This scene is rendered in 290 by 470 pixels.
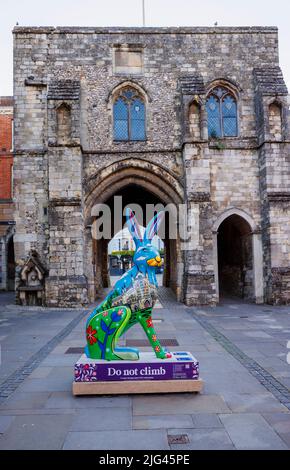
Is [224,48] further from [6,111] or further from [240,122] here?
[6,111]

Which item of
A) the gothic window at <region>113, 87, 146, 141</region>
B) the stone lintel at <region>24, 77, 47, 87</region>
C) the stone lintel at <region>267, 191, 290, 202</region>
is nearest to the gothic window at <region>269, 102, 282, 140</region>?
the stone lintel at <region>267, 191, 290, 202</region>

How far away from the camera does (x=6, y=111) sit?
24.8 metres

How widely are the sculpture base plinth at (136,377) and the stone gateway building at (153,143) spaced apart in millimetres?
9527

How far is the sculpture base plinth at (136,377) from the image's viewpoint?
16.5ft

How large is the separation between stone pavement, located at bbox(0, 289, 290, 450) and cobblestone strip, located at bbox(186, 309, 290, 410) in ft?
0.12

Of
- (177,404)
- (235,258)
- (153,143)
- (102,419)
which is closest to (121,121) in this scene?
(153,143)

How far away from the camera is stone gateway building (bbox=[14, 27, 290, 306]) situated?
1485 cm

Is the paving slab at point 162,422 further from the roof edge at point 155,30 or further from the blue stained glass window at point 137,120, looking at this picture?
the roof edge at point 155,30

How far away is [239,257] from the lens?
17.7 meters

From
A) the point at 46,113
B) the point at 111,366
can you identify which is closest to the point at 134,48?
the point at 46,113

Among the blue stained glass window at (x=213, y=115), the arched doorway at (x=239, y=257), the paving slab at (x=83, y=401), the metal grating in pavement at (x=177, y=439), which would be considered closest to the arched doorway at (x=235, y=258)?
the arched doorway at (x=239, y=257)

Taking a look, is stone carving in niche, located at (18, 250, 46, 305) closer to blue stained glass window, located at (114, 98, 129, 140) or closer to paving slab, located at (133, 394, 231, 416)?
blue stained glass window, located at (114, 98, 129, 140)

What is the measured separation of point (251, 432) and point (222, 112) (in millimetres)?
14353

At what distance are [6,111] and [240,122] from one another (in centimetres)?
1522
